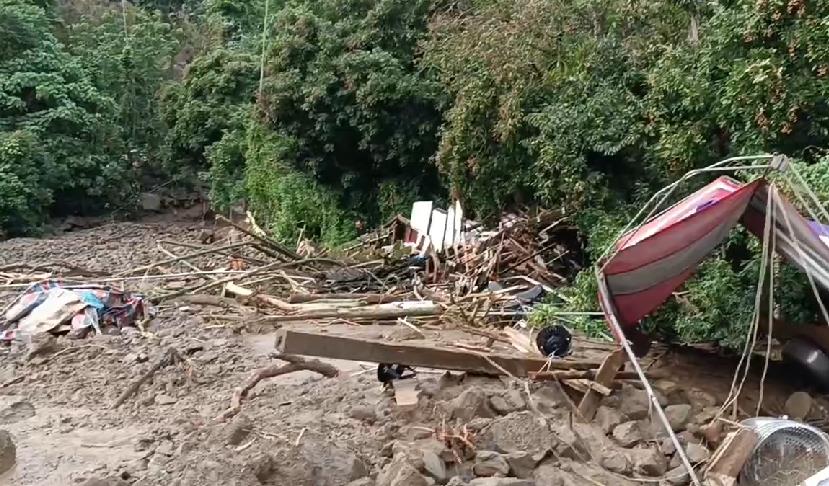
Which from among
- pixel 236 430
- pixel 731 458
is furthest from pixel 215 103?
pixel 731 458

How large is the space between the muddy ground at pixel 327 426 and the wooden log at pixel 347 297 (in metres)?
2.51

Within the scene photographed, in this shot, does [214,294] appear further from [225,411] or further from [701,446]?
[701,446]

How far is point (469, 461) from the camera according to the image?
18.4 ft

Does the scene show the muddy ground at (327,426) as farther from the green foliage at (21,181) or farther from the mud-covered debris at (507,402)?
the green foliage at (21,181)

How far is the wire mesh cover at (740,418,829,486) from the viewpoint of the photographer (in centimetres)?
536

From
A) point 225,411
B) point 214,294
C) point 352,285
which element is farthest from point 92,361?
point 352,285

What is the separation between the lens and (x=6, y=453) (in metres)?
5.97

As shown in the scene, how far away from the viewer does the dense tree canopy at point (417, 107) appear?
7.97 meters

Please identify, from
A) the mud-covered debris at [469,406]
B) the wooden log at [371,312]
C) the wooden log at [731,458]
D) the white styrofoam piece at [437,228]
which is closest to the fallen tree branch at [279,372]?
the mud-covered debris at [469,406]

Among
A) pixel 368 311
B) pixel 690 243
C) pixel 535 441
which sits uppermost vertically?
pixel 690 243

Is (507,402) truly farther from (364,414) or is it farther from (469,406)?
(364,414)

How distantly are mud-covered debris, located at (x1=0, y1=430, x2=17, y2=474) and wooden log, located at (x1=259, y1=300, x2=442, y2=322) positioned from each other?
201 inches

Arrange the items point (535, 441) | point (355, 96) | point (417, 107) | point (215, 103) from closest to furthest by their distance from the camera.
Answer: point (535, 441) < point (417, 107) < point (355, 96) < point (215, 103)

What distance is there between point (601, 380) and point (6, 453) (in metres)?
4.20
